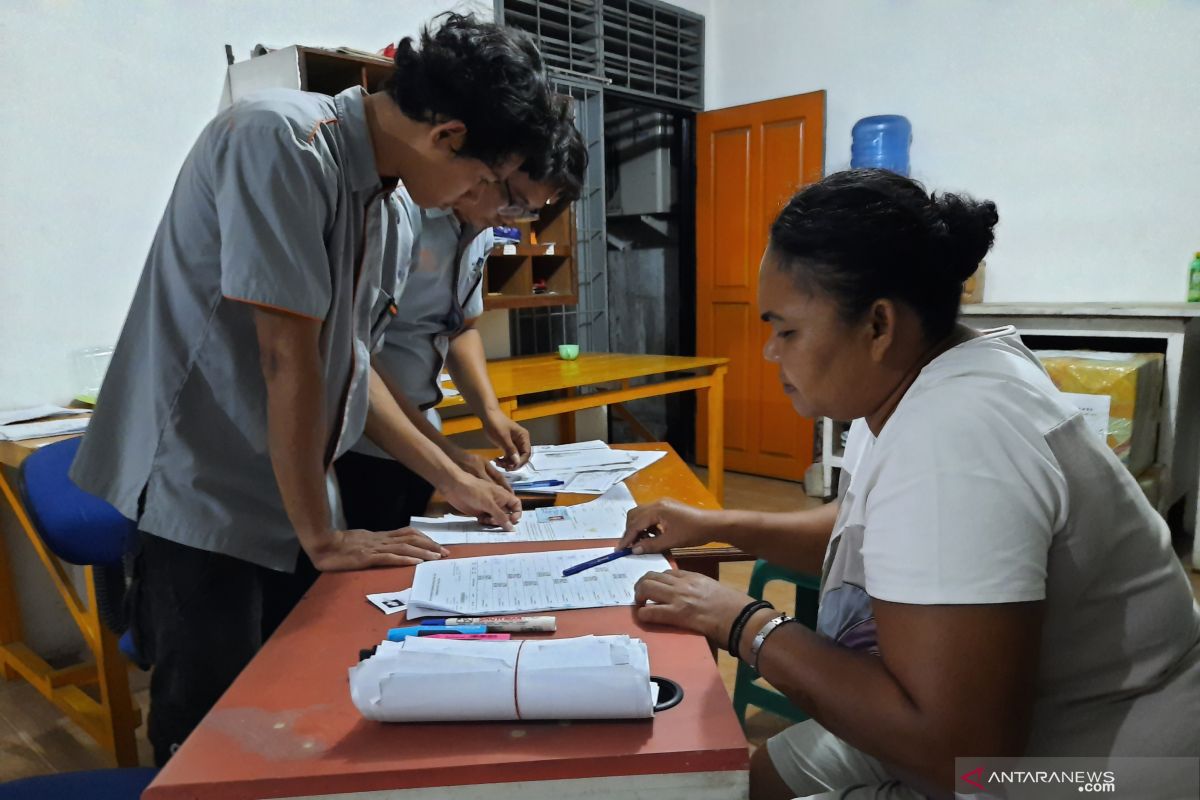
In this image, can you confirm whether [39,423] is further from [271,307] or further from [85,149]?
[271,307]

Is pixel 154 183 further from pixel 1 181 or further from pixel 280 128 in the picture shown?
pixel 280 128

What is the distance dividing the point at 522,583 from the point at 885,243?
1.96 feet

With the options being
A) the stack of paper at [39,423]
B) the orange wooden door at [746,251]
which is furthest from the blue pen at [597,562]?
the orange wooden door at [746,251]

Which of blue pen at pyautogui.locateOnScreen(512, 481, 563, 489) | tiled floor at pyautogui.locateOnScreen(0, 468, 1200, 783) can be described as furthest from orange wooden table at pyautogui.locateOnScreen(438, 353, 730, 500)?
tiled floor at pyautogui.locateOnScreen(0, 468, 1200, 783)

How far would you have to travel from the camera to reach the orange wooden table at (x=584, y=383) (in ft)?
8.75

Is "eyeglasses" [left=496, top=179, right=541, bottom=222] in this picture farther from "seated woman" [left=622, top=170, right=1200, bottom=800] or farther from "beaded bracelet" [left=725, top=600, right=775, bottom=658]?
"beaded bracelet" [left=725, top=600, right=775, bottom=658]

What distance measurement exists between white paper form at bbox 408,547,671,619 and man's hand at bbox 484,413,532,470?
0.53 metres

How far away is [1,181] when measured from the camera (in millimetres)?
2191

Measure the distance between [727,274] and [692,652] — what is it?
12.7 ft

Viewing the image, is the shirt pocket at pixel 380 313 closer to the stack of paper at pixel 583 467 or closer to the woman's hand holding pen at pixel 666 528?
the stack of paper at pixel 583 467

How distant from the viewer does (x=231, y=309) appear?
1015 mm

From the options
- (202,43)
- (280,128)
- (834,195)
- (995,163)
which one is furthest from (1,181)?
(995,163)

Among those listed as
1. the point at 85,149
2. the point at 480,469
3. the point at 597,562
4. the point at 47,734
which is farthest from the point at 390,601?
the point at 85,149

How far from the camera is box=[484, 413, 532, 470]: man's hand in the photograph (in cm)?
165
